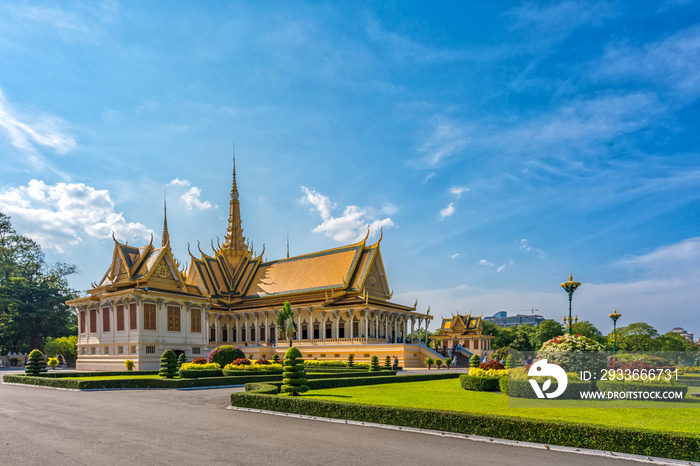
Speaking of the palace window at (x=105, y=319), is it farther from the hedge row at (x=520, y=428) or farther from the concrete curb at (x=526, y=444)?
the concrete curb at (x=526, y=444)

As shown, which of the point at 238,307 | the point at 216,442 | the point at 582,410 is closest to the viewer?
the point at 216,442

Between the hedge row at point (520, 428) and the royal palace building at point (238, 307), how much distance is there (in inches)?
1182

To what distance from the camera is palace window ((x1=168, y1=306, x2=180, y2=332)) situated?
4100 cm

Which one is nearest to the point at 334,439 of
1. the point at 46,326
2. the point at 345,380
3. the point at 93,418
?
the point at 93,418

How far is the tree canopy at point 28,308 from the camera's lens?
5828cm

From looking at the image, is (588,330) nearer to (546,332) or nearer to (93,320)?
(546,332)

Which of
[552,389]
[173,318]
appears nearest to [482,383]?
[552,389]

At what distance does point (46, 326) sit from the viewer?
61719 mm

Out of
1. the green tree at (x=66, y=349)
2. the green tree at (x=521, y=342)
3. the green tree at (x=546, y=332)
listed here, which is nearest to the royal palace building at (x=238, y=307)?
the green tree at (x=66, y=349)

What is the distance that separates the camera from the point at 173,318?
41.4 metres

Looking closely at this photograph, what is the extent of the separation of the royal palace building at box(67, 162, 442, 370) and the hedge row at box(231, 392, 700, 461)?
30.0m

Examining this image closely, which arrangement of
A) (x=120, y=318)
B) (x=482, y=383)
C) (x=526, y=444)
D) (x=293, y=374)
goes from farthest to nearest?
(x=120, y=318) → (x=482, y=383) → (x=293, y=374) → (x=526, y=444)

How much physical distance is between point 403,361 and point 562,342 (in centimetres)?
2639

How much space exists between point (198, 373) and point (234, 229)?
48.1 meters
